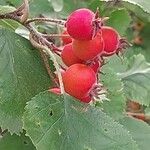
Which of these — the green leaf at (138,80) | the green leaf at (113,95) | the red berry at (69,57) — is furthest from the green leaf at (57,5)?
the red berry at (69,57)

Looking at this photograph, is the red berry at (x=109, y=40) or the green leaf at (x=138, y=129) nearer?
the red berry at (x=109, y=40)

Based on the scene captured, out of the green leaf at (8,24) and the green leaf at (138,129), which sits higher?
the green leaf at (8,24)

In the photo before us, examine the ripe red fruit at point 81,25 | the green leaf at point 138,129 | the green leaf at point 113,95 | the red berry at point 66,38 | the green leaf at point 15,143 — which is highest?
the ripe red fruit at point 81,25

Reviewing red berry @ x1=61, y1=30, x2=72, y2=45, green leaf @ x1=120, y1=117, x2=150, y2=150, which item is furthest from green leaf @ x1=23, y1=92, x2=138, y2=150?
green leaf @ x1=120, y1=117, x2=150, y2=150

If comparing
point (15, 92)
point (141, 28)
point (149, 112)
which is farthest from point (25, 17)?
point (141, 28)

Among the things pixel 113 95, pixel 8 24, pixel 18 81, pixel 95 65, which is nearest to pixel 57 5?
pixel 113 95

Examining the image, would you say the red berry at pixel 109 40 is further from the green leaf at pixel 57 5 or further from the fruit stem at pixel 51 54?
the green leaf at pixel 57 5

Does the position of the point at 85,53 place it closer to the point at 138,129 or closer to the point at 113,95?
the point at 113,95
